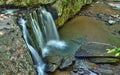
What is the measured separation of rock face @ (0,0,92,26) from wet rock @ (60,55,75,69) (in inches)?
89.9

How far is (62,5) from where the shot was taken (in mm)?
8922

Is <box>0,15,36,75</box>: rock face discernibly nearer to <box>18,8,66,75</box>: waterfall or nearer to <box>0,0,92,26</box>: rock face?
<box>18,8,66,75</box>: waterfall

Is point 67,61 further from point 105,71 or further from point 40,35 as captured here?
point 40,35


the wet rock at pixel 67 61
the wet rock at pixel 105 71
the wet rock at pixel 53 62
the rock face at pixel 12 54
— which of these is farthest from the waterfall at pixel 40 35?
the wet rock at pixel 105 71

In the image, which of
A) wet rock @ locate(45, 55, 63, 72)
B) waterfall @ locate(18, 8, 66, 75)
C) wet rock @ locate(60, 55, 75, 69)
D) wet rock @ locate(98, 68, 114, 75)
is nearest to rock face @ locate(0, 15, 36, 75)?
wet rock @ locate(45, 55, 63, 72)

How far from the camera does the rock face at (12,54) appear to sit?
4.39 m

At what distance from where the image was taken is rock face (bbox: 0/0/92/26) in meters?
7.82

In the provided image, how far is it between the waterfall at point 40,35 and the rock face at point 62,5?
40cm

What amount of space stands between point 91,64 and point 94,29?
2.68 metres

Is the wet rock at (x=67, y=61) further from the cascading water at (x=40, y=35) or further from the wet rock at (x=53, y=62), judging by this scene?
the cascading water at (x=40, y=35)

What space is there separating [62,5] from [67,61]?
294 centimetres

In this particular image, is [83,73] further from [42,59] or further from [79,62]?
[42,59]

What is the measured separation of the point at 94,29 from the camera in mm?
9180

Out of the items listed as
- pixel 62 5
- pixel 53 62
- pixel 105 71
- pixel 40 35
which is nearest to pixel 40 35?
pixel 40 35
